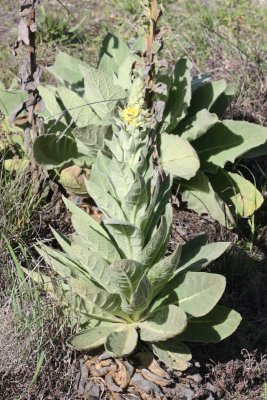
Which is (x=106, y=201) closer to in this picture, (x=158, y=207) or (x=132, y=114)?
(x=158, y=207)

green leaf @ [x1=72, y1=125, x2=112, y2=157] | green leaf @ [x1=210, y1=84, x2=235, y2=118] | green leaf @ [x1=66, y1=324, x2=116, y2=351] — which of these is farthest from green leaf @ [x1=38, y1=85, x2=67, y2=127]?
green leaf @ [x1=66, y1=324, x2=116, y2=351]

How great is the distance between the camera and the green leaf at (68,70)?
4707 mm

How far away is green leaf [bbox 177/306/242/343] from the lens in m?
3.28

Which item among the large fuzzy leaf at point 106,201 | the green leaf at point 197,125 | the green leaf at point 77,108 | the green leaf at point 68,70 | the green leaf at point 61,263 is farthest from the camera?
the green leaf at point 68,70

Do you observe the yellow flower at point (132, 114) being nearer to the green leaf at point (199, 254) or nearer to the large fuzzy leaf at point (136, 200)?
the large fuzzy leaf at point (136, 200)

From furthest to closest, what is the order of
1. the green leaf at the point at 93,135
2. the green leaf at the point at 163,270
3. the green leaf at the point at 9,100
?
the green leaf at the point at 9,100 < the green leaf at the point at 93,135 < the green leaf at the point at 163,270

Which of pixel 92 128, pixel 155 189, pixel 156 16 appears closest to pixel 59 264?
pixel 155 189

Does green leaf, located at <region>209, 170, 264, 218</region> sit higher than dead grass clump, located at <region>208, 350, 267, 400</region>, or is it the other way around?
green leaf, located at <region>209, 170, 264, 218</region>

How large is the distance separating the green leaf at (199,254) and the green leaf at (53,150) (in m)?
1.11

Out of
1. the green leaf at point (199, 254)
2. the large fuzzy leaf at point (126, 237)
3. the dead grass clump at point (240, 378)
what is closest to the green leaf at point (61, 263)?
the large fuzzy leaf at point (126, 237)

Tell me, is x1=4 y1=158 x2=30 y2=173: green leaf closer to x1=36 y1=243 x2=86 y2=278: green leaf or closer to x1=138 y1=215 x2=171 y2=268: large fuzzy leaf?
x1=36 y1=243 x2=86 y2=278: green leaf

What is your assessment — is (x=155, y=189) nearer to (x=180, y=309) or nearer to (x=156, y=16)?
(x=180, y=309)

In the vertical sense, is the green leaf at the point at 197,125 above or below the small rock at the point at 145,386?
above

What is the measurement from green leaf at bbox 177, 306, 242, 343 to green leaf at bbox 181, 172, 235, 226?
41.5 inches
